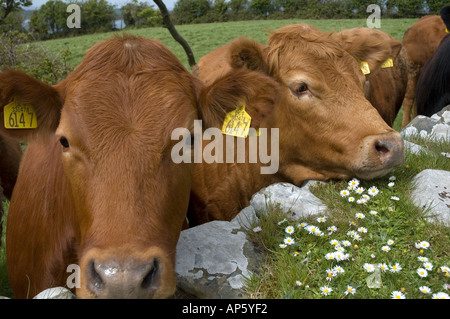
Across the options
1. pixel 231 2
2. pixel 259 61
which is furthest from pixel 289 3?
pixel 259 61

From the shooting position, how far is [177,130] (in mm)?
2230

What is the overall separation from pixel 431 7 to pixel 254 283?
35.0 meters

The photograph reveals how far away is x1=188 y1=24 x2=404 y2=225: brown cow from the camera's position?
324 cm

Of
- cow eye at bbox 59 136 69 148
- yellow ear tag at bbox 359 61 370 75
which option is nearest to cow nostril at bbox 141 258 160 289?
cow eye at bbox 59 136 69 148

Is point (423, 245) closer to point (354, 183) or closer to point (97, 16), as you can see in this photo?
point (354, 183)

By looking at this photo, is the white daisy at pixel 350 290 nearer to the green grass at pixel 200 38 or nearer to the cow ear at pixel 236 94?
the cow ear at pixel 236 94

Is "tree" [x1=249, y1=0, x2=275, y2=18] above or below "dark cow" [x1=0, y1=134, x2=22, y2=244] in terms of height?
above

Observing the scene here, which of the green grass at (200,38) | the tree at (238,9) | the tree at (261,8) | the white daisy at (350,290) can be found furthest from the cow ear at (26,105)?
the tree at (261,8)

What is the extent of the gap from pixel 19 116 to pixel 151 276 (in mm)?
1371

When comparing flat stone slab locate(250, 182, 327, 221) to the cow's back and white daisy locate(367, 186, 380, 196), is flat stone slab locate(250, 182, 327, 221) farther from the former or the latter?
the cow's back

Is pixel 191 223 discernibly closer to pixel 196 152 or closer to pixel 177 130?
pixel 196 152

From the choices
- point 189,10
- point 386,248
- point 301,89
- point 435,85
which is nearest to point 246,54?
point 301,89

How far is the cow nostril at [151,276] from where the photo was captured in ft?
6.00

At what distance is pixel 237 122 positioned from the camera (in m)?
2.90
